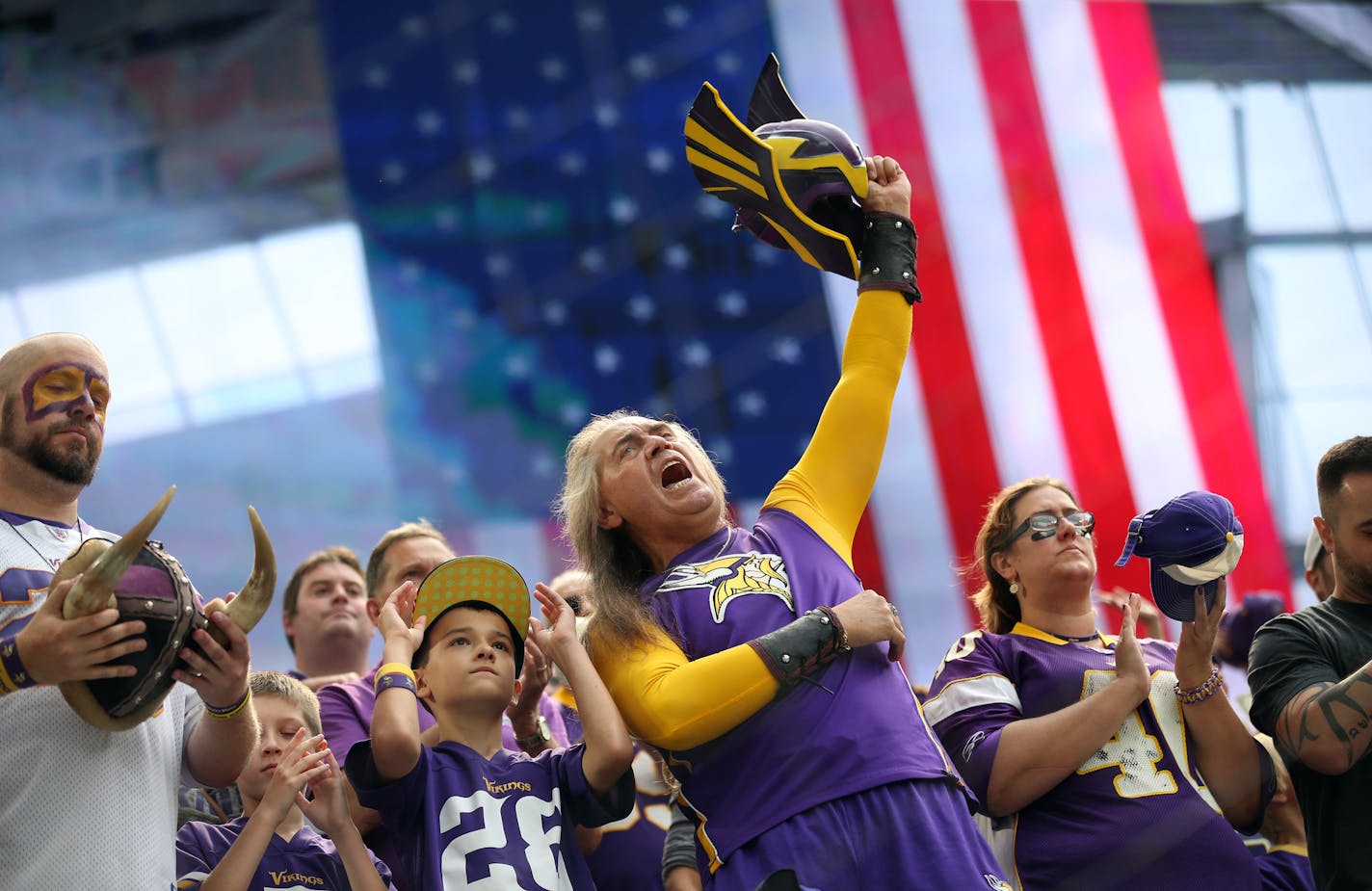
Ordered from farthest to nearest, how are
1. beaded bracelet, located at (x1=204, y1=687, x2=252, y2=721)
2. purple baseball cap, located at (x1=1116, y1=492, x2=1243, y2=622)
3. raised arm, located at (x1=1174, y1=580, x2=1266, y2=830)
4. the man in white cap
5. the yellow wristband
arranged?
1. the man in white cap
2. raised arm, located at (x1=1174, y1=580, x2=1266, y2=830)
3. purple baseball cap, located at (x1=1116, y1=492, x2=1243, y2=622)
4. the yellow wristband
5. beaded bracelet, located at (x1=204, y1=687, x2=252, y2=721)

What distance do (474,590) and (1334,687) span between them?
152 cm

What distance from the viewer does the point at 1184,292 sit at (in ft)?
23.5

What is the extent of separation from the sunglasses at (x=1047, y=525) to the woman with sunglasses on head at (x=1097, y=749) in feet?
0.26

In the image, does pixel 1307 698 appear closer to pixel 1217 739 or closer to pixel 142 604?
pixel 1217 739

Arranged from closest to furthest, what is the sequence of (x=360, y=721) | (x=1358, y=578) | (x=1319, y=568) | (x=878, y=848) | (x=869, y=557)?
(x=878, y=848) < (x=1358, y=578) < (x=360, y=721) < (x=1319, y=568) < (x=869, y=557)

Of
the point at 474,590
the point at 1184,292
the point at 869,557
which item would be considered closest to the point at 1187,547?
the point at 474,590

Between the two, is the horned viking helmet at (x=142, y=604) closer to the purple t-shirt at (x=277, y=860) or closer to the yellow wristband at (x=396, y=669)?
the yellow wristband at (x=396, y=669)

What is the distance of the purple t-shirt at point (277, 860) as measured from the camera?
2.50 metres

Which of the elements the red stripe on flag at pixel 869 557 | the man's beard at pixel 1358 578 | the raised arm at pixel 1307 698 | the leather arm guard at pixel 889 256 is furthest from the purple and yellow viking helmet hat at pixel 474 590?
the red stripe on flag at pixel 869 557

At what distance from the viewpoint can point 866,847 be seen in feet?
6.57

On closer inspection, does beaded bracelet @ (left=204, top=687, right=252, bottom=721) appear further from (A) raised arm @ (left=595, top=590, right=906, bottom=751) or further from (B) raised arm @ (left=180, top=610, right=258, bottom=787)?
(A) raised arm @ (left=595, top=590, right=906, bottom=751)

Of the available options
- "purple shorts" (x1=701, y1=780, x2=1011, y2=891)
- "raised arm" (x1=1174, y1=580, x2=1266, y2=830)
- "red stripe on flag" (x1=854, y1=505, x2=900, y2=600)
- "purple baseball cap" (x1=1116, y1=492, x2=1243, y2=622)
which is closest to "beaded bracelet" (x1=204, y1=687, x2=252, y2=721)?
"purple shorts" (x1=701, y1=780, x2=1011, y2=891)

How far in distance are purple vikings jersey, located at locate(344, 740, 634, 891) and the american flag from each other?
4039 millimetres

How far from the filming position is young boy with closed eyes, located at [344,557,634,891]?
87.3 inches
